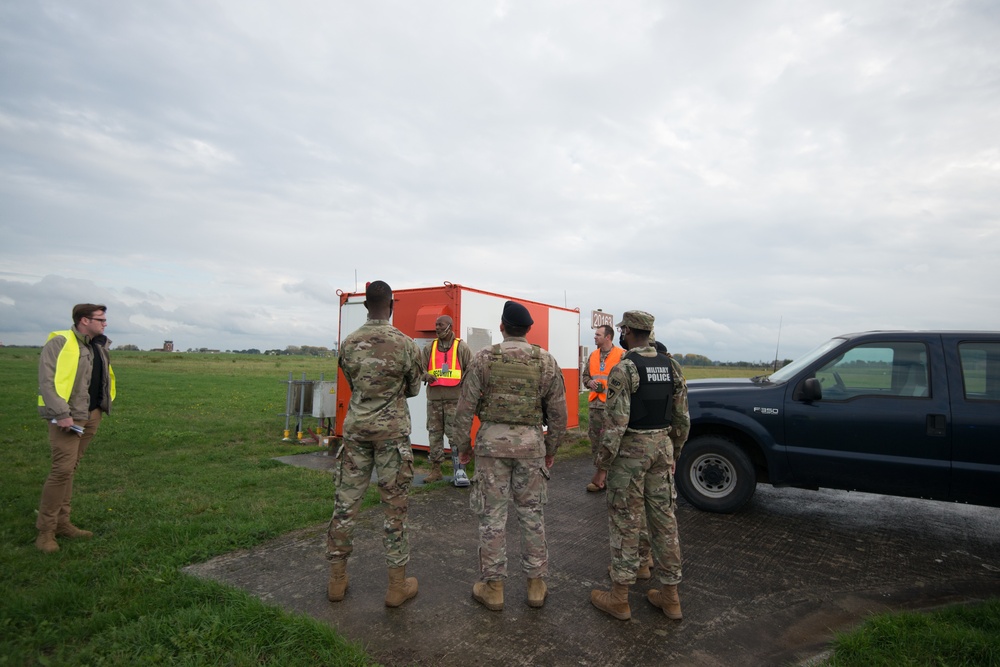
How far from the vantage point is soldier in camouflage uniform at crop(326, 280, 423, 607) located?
11.6ft

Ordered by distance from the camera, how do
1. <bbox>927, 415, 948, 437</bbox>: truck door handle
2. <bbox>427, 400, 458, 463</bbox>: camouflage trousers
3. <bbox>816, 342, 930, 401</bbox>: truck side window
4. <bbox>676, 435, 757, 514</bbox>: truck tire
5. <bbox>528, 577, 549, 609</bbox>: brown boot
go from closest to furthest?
<bbox>528, 577, 549, 609</bbox>: brown boot, <bbox>927, 415, 948, 437</bbox>: truck door handle, <bbox>816, 342, 930, 401</bbox>: truck side window, <bbox>676, 435, 757, 514</bbox>: truck tire, <bbox>427, 400, 458, 463</bbox>: camouflage trousers

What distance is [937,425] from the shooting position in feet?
15.1

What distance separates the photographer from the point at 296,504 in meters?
5.62

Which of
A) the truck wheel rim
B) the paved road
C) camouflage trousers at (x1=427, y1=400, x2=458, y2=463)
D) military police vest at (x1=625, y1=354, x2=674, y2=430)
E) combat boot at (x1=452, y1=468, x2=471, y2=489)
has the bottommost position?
the paved road

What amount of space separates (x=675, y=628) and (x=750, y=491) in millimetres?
2450

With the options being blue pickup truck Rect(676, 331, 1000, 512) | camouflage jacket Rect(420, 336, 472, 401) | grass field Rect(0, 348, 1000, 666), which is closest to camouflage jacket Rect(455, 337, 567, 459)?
grass field Rect(0, 348, 1000, 666)

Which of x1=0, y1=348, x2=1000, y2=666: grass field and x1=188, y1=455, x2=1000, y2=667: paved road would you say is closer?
x1=0, y1=348, x2=1000, y2=666: grass field

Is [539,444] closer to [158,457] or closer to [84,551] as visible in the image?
[84,551]

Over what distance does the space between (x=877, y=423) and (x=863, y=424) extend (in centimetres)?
11

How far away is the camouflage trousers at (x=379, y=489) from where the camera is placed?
3.55 metres

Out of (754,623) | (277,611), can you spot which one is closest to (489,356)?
(277,611)

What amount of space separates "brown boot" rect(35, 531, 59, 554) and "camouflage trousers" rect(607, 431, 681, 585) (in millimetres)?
4431

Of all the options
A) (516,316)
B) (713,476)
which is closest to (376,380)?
(516,316)

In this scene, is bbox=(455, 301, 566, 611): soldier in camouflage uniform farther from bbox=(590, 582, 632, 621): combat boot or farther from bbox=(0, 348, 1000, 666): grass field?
bbox=(0, 348, 1000, 666): grass field
